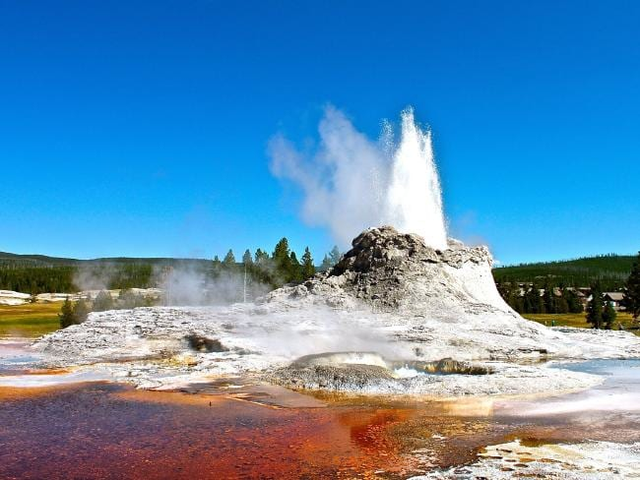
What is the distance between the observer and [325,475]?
12.2 m

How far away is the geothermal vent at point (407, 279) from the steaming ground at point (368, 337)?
0.34 ft

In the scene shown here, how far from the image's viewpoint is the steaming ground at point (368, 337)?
954 inches

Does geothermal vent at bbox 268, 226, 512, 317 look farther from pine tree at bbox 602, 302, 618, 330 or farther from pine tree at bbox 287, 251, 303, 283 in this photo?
pine tree at bbox 287, 251, 303, 283

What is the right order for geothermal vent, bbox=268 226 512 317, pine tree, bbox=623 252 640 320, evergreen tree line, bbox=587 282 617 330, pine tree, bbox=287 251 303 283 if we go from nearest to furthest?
geothermal vent, bbox=268 226 512 317
evergreen tree line, bbox=587 282 617 330
pine tree, bbox=623 252 640 320
pine tree, bbox=287 251 303 283

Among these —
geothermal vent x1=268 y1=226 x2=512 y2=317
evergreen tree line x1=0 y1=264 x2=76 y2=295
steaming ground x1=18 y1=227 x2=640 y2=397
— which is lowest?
steaming ground x1=18 y1=227 x2=640 y2=397

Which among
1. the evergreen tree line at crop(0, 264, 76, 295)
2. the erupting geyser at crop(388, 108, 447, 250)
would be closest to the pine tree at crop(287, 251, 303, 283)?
the erupting geyser at crop(388, 108, 447, 250)

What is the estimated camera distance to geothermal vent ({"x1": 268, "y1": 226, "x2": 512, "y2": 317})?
132 feet

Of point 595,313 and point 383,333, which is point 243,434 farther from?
point 595,313

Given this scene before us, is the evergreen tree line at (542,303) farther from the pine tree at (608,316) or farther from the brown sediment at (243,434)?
the brown sediment at (243,434)

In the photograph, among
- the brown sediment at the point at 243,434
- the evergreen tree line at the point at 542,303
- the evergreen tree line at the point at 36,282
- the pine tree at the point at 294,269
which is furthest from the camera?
the evergreen tree line at the point at 36,282

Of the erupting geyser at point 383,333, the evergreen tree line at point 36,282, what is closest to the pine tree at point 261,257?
the erupting geyser at point 383,333

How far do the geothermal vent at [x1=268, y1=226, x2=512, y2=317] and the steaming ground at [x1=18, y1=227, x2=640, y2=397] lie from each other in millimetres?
103

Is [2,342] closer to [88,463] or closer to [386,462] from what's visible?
[88,463]

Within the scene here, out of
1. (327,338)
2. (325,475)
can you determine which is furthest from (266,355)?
(325,475)
